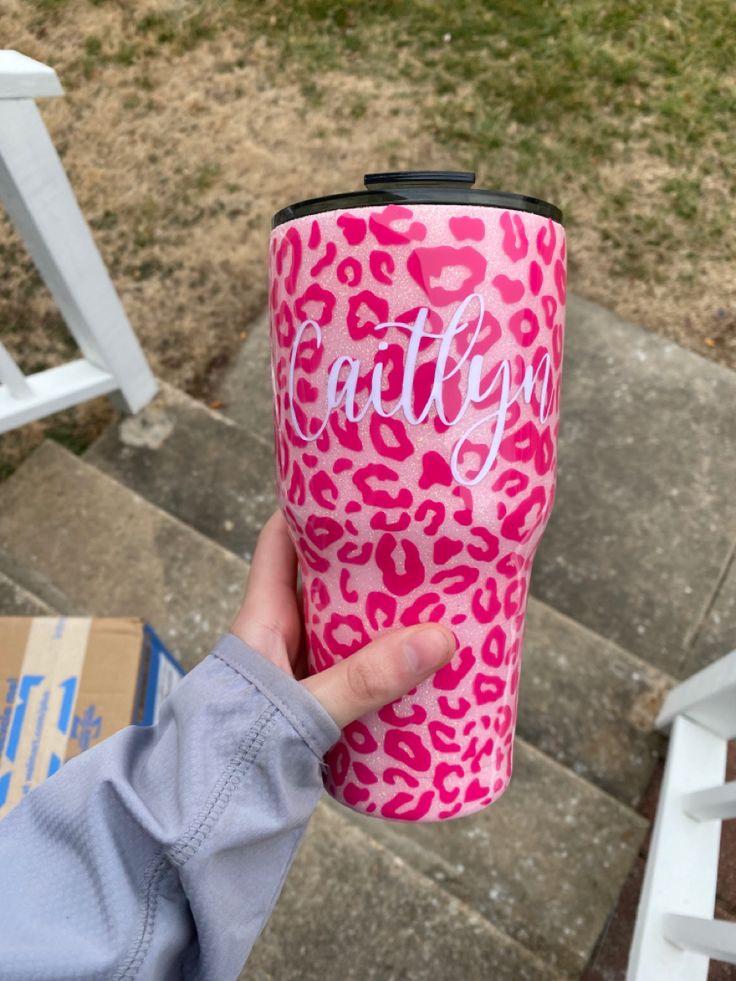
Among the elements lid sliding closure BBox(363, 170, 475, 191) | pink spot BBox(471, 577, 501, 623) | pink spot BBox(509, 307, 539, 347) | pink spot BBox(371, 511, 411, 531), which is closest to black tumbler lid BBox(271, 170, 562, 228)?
lid sliding closure BBox(363, 170, 475, 191)

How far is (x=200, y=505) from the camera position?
1988mm

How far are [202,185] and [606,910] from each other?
2278 mm

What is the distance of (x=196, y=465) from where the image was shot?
6.66ft

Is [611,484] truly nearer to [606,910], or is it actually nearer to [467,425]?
[606,910]

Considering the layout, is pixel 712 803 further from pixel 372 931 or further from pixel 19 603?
pixel 19 603

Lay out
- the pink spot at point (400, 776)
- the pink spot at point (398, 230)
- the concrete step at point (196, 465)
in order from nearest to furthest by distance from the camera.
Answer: the pink spot at point (398, 230), the pink spot at point (400, 776), the concrete step at point (196, 465)

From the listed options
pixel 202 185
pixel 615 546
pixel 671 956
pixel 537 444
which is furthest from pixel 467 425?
pixel 202 185

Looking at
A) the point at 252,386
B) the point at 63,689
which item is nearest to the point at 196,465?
the point at 252,386

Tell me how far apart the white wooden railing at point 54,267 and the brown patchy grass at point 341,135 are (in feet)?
0.83

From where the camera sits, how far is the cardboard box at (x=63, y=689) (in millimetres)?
1314

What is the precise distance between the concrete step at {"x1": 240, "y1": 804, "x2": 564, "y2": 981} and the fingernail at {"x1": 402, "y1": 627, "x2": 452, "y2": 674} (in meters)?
0.90

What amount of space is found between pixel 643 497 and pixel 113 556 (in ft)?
4.43

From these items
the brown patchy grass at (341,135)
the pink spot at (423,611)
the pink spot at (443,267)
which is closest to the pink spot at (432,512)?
the pink spot at (423,611)

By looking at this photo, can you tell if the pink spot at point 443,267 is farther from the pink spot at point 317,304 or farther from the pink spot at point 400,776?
the pink spot at point 400,776
